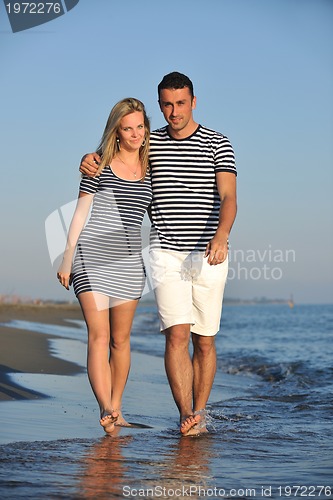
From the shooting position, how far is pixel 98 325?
4637mm

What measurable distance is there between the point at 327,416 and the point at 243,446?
1.69 meters

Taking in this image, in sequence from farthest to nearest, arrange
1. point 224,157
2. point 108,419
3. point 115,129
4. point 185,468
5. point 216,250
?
1. point 224,157
2. point 115,129
3. point 216,250
4. point 108,419
5. point 185,468

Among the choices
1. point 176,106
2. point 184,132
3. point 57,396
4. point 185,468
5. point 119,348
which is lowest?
point 57,396

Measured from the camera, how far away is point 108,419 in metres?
4.50

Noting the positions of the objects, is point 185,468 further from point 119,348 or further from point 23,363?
point 23,363

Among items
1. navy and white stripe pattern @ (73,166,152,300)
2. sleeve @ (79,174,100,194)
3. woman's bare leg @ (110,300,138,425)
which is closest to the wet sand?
woman's bare leg @ (110,300,138,425)

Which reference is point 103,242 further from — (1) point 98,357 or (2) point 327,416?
(2) point 327,416

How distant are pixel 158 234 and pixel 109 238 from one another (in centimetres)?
37

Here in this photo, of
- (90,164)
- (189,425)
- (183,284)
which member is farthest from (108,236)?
(189,425)

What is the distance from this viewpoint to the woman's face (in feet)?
15.5

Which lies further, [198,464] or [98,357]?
[98,357]

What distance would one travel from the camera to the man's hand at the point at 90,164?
4.69m

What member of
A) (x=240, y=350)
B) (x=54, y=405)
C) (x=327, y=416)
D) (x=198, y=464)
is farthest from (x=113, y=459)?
(x=240, y=350)

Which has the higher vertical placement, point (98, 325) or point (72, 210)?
point (72, 210)
